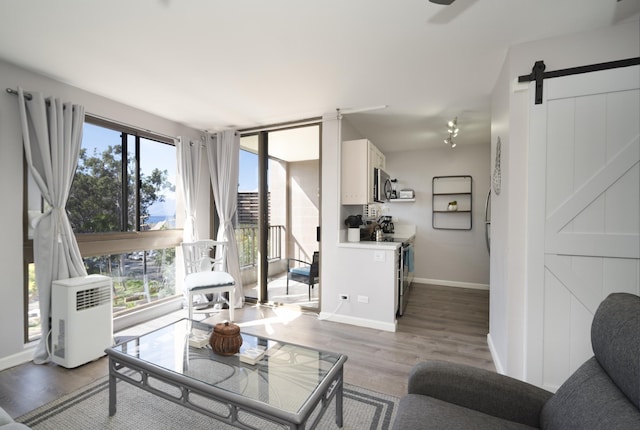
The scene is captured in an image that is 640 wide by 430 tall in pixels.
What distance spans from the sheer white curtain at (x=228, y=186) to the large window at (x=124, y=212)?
557 mm

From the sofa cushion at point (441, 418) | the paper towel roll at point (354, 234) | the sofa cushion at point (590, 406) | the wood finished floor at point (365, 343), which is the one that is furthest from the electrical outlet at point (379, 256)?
the sofa cushion at point (590, 406)

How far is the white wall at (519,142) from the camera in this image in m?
1.86

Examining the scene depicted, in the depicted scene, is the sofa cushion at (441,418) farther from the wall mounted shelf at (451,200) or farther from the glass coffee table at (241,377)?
the wall mounted shelf at (451,200)

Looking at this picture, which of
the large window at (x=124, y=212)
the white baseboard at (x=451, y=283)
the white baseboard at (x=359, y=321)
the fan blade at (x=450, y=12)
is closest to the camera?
the fan blade at (x=450, y=12)

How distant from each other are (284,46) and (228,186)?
2319mm

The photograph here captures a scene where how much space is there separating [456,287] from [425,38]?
4321 mm

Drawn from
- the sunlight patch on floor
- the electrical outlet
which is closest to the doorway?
the sunlight patch on floor

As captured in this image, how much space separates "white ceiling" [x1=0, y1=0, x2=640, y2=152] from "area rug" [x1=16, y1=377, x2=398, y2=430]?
8.21 feet

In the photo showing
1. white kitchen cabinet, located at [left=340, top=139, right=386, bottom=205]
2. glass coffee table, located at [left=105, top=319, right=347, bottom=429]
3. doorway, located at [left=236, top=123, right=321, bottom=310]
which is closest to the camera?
glass coffee table, located at [left=105, top=319, right=347, bottom=429]

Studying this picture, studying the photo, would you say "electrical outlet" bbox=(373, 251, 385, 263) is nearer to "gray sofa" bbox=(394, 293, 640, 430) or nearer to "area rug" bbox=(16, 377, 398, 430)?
"area rug" bbox=(16, 377, 398, 430)

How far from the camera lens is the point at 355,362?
8.08 feet

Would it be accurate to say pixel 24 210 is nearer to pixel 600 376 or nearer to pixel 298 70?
pixel 298 70

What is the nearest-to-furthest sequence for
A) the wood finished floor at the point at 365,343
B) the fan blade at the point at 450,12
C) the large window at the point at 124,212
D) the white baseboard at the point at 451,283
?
the fan blade at the point at 450,12 → the wood finished floor at the point at 365,343 → the large window at the point at 124,212 → the white baseboard at the point at 451,283

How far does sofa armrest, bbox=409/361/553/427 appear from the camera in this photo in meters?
1.16
